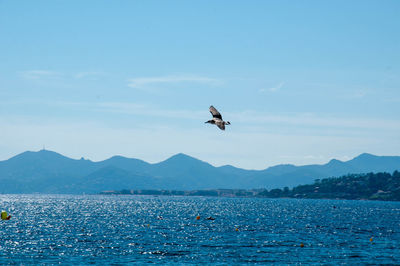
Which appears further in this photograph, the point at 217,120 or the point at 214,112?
the point at 214,112

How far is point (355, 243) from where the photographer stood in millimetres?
117250

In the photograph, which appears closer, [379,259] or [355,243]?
[379,259]

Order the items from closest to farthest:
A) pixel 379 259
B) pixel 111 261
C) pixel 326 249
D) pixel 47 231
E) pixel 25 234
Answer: pixel 111 261, pixel 379 259, pixel 326 249, pixel 25 234, pixel 47 231

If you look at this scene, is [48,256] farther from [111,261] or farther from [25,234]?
[25,234]

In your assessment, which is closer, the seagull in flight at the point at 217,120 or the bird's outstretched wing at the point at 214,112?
the seagull in flight at the point at 217,120

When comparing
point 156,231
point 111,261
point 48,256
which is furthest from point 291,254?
point 156,231

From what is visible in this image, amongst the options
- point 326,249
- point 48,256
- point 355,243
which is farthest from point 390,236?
point 48,256

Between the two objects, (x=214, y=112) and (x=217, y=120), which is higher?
(x=214, y=112)

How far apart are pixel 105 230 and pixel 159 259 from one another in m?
62.0

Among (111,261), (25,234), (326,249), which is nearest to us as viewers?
(111,261)

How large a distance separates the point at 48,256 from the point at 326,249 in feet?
188

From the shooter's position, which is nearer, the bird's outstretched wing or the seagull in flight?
the seagull in flight

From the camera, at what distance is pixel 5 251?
314 feet

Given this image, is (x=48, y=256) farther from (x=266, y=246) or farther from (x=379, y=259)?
(x=379, y=259)
